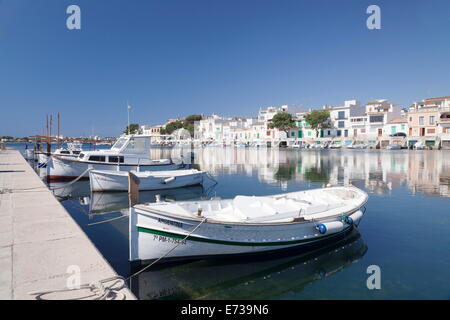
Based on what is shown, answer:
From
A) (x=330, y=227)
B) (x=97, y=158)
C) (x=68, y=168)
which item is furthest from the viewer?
(x=68, y=168)

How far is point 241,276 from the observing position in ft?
23.5

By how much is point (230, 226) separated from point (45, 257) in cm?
393

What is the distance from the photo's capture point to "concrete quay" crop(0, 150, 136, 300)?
478cm

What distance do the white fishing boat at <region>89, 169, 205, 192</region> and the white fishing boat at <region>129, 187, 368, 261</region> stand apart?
1027 cm

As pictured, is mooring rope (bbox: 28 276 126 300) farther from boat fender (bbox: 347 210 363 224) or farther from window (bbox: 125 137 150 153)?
window (bbox: 125 137 150 153)

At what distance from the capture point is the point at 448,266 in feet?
25.7

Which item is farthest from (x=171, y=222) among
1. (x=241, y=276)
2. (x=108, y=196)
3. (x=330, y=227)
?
(x=108, y=196)

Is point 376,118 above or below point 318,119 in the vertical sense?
below

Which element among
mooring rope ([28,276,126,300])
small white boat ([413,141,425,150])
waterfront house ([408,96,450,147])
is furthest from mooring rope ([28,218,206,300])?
waterfront house ([408,96,450,147])

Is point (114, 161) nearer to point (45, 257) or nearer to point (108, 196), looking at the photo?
point (108, 196)

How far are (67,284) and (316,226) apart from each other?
242 inches

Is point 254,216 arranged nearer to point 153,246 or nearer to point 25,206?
point 153,246

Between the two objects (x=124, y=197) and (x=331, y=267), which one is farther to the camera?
(x=124, y=197)
